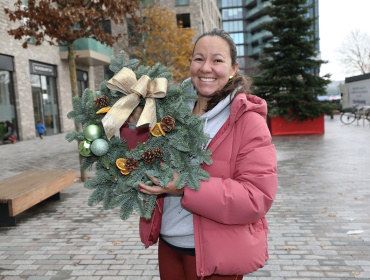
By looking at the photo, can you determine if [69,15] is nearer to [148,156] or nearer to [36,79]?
[148,156]

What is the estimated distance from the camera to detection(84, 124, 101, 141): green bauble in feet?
5.63

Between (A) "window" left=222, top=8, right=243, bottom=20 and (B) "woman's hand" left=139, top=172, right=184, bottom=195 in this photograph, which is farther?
(A) "window" left=222, top=8, right=243, bottom=20

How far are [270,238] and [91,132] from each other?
135 inches

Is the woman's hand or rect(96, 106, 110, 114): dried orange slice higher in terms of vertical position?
rect(96, 106, 110, 114): dried orange slice

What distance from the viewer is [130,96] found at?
1711 millimetres

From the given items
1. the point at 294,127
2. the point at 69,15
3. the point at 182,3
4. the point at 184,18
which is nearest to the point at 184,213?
the point at 69,15

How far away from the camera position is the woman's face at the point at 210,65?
1.87 meters

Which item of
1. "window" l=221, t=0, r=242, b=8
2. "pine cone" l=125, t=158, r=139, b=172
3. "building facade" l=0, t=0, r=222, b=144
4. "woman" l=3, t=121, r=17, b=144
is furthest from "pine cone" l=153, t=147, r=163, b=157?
"window" l=221, t=0, r=242, b=8

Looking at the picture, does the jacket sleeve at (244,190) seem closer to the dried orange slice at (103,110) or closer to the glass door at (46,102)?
the dried orange slice at (103,110)

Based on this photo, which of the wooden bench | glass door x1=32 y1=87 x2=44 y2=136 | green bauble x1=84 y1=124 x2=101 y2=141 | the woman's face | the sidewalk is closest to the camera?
green bauble x1=84 y1=124 x2=101 y2=141

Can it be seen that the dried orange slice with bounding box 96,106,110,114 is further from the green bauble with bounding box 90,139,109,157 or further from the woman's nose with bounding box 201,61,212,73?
the woman's nose with bounding box 201,61,212,73

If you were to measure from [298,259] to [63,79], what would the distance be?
2157 cm

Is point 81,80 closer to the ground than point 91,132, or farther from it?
farther from it

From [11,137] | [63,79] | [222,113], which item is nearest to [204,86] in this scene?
[222,113]
